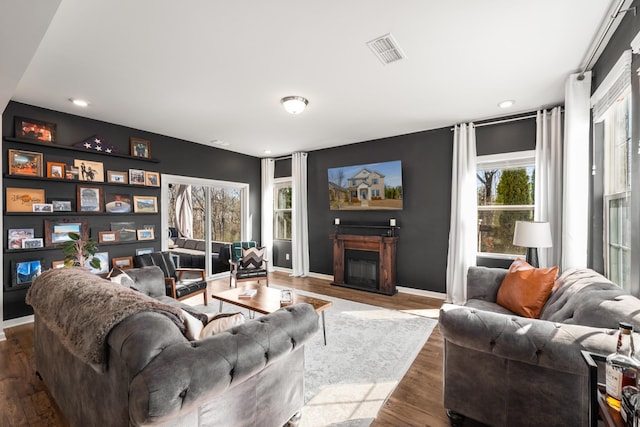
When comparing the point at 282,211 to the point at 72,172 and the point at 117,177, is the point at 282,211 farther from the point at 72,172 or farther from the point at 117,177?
the point at 72,172

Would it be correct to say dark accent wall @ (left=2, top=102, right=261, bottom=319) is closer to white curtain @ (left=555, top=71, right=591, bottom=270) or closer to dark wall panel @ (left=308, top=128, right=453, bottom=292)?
dark wall panel @ (left=308, top=128, right=453, bottom=292)

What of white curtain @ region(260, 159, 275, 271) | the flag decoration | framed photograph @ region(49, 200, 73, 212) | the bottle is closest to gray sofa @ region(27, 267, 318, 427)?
the bottle

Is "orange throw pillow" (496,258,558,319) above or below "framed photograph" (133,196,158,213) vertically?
below

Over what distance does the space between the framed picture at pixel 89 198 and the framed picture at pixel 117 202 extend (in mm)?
85

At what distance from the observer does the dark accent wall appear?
135 inches

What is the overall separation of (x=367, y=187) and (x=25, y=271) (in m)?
4.90

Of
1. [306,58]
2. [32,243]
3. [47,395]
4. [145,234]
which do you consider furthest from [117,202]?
[306,58]

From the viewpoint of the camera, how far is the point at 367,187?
16.7 ft

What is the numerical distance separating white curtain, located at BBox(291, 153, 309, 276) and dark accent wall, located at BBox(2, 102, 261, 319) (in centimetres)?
114

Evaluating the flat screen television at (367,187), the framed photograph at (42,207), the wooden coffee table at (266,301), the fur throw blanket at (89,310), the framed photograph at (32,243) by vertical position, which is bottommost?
the wooden coffee table at (266,301)

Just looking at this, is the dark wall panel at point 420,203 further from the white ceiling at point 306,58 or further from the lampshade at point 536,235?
the lampshade at point 536,235

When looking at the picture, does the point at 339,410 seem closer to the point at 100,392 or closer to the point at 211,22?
the point at 100,392

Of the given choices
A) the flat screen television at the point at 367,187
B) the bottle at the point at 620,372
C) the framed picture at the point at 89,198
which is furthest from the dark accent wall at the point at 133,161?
the bottle at the point at 620,372

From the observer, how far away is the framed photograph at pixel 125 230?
4220mm
